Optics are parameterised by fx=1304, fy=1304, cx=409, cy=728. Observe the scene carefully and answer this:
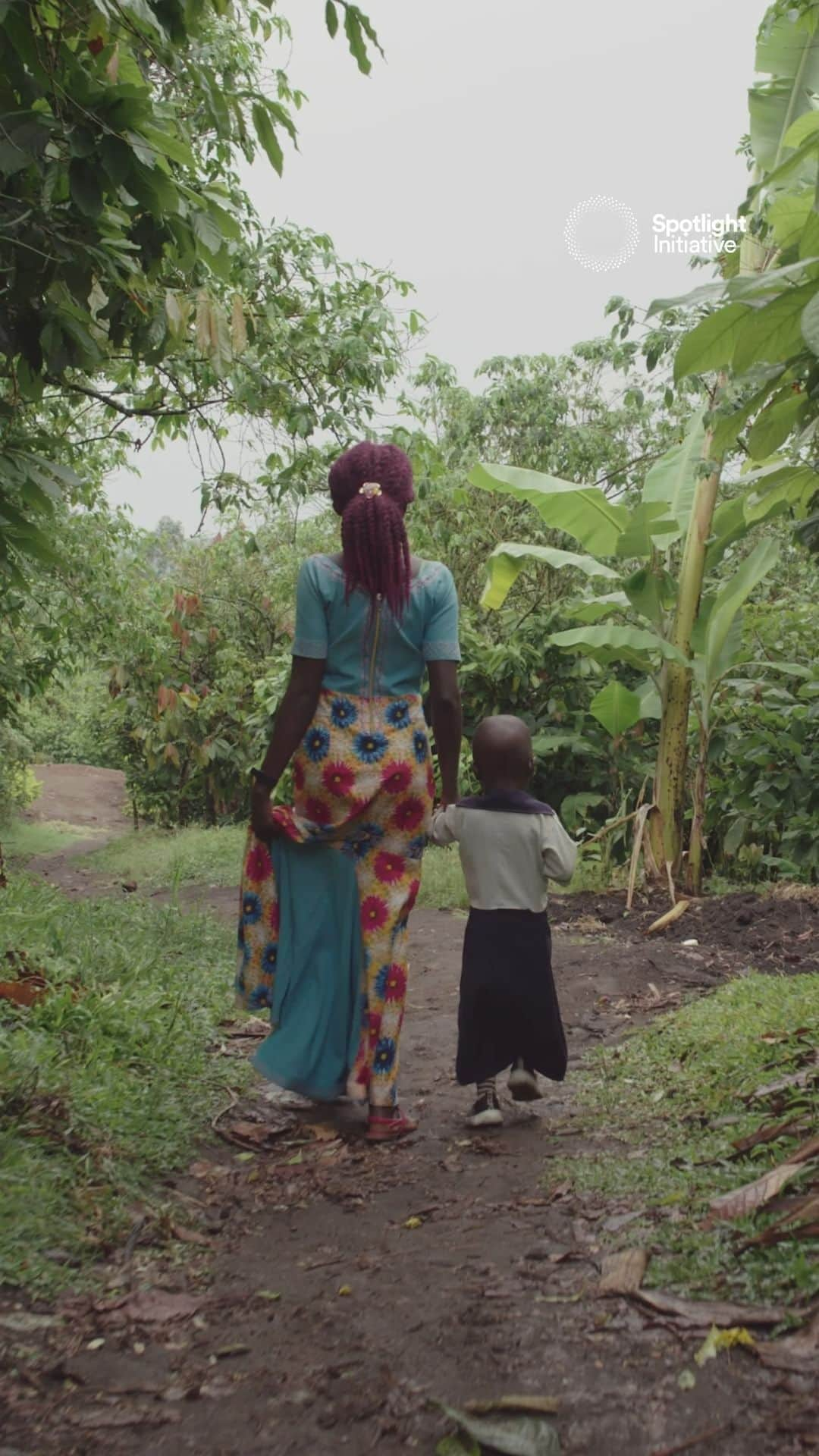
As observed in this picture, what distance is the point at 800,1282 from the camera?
243 centimetres

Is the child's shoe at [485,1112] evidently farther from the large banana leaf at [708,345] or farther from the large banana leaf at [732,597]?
the large banana leaf at [732,597]

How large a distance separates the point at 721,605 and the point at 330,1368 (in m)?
6.23

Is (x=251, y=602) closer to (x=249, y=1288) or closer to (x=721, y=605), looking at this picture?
(x=721, y=605)

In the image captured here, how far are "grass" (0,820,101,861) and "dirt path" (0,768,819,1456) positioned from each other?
1229cm

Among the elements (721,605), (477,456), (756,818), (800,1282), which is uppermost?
(477,456)

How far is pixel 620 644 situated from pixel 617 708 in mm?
1046

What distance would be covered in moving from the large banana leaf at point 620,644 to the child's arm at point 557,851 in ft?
13.2

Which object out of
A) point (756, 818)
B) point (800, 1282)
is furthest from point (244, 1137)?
point (756, 818)

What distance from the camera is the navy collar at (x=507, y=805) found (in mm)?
4191

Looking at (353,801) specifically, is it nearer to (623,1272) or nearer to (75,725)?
(623,1272)

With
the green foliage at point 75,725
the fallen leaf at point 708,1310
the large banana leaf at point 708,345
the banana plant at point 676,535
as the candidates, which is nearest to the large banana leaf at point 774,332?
the large banana leaf at point 708,345

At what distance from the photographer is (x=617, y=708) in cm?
921

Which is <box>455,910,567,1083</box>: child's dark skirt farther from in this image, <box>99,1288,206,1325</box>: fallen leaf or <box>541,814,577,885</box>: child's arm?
<box>99,1288,206,1325</box>: fallen leaf

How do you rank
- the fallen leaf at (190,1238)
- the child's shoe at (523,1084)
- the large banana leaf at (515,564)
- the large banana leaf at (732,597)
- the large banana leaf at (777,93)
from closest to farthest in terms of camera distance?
1. the fallen leaf at (190,1238)
2. the child's shoe at (523,1084)
3. the large banana leaf at (777,93)
4. the large banana leaf at (732,597)
5. the large banana leaf at (515,564)
